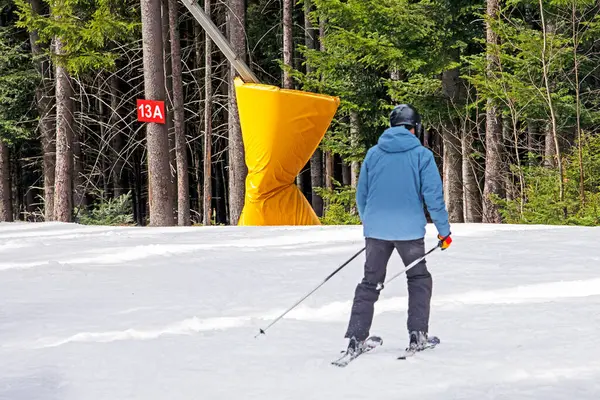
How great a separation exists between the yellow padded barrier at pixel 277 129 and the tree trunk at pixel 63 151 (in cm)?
865

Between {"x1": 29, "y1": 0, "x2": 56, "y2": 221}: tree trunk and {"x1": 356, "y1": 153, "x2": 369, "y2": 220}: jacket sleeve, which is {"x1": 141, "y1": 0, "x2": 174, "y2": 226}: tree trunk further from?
{"x1": 356, "y1": 153, "x2": 369, "y2": 220}: jacket sleeve

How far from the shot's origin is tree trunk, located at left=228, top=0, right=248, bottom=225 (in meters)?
19.5

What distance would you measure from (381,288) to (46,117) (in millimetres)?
21541

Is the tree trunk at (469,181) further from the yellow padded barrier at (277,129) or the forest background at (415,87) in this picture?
the yellow padded barrier at (277,129)

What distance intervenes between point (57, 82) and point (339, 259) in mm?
14738

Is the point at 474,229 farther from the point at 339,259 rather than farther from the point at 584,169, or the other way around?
the point at 339,259

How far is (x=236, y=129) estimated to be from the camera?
67.4 ft

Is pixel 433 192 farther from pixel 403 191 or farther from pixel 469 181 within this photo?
pixel 469 181

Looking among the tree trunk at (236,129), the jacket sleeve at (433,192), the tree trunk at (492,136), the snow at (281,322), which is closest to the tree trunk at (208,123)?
the tree trunk at (236,129)

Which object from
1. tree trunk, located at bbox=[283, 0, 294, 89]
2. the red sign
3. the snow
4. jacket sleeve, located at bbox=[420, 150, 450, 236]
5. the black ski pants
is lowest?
the snow

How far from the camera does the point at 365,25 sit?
17.6 m

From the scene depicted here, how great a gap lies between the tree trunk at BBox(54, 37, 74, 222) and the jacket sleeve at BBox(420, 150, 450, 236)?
1839 cm

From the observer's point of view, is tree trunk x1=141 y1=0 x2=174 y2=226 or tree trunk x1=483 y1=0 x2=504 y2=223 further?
tree trunk x1=141 y1=0 x2=174 y2=226

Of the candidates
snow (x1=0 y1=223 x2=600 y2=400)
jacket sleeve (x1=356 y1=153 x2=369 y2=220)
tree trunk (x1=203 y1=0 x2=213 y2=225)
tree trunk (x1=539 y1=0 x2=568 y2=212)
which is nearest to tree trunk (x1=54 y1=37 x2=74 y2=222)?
tree trunk (x1=203 y1=0 x2=213 y2=225)
